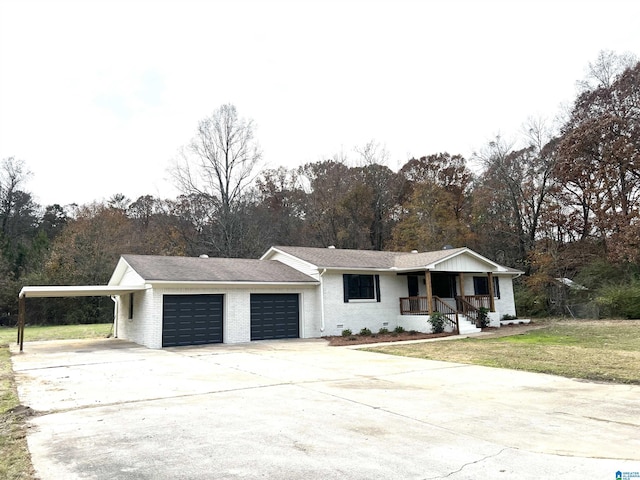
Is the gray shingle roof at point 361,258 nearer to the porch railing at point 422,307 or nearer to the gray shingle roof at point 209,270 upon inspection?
the gray shingle roof at point 209,270

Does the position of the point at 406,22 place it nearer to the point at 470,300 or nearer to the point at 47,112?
the point at 47,112

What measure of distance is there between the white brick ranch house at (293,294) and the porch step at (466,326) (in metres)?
0.06

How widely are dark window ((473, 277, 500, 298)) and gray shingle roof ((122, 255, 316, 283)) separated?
356 inches

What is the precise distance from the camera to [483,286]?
76.7 ft

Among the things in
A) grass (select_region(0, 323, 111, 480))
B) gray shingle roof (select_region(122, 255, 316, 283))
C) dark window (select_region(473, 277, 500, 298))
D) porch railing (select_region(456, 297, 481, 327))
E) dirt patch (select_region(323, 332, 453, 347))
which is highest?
gray shingle roof (select_region(122, 255, 316, 283))

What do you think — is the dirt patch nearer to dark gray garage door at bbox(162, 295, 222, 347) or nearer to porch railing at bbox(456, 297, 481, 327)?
porch railing at bbox(456, 297, 481, 327)

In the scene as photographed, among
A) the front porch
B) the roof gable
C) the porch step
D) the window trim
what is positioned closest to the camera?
the porch step

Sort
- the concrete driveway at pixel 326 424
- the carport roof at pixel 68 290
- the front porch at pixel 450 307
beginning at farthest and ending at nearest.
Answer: the front porch at pixel 450 307, the carport roof at pixel 68 290, the concrete driveway at pixel 326 424

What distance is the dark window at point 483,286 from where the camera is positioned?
75.5ft

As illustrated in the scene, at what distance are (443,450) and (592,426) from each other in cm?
227

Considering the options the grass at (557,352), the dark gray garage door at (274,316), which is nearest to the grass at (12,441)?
the grass at (557,352)

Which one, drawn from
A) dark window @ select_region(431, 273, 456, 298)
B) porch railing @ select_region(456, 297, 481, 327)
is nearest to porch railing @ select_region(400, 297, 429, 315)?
dark window @ select_region(431, 273, 456, 298)

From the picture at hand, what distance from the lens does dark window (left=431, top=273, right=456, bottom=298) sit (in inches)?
842

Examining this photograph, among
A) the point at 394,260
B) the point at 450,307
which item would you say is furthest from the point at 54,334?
the point at 450,307
